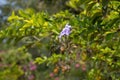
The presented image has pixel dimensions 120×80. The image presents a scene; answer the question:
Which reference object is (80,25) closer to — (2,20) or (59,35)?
(59,35)

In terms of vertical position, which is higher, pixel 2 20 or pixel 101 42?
pixel 2 20

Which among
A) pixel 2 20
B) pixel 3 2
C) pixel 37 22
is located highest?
pixel 3 2

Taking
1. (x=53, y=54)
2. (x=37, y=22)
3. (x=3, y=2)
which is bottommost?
(x=53, y=54)

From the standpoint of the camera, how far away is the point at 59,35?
2240mm

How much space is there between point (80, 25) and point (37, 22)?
0.31 meters

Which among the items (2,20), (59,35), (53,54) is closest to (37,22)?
(59,35)

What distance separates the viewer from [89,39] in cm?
227

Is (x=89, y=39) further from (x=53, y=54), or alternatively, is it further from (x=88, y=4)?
(x=53, y=54)

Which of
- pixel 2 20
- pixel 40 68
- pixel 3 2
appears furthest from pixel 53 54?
pixel 3 2

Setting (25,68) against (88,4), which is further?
(25,68)

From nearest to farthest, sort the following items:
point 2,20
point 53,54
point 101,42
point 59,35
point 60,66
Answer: point 59,35, point 101,42, point 53,54, point 60,66, point 2,20

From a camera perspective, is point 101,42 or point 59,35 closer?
point 59,35

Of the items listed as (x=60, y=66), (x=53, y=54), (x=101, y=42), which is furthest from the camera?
(x=60, y=66)

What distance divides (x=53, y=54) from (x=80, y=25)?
0.67m
